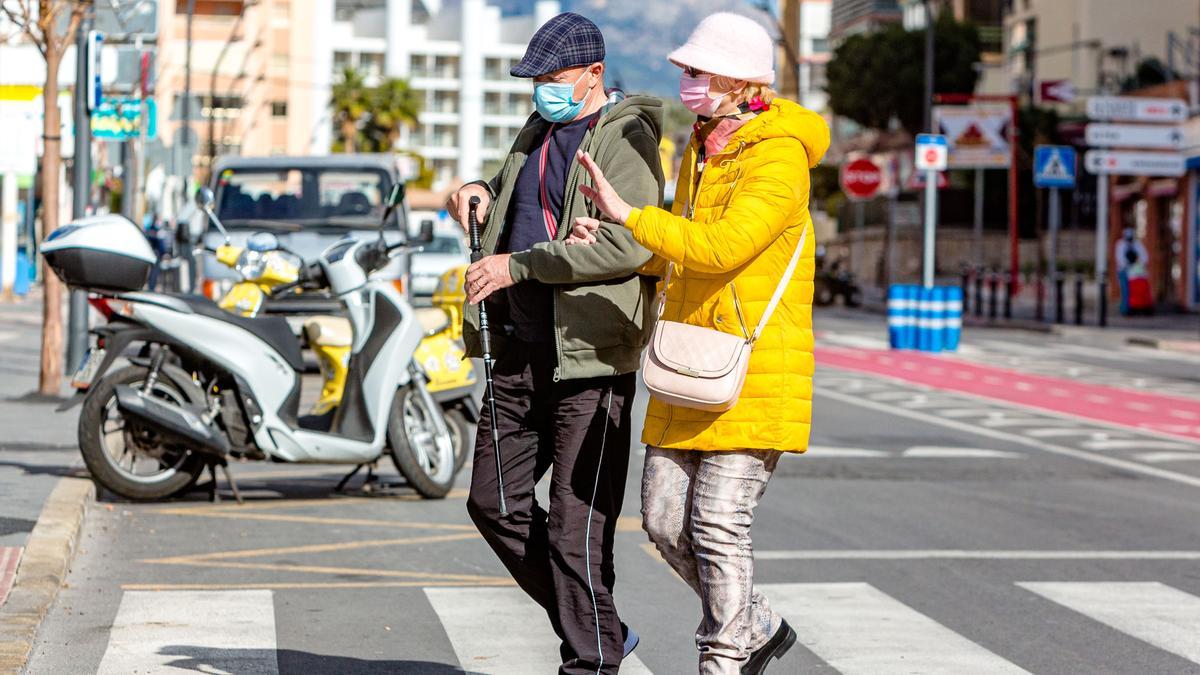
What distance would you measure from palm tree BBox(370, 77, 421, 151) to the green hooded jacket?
95.1 m

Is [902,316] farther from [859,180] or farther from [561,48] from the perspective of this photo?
[561,48]

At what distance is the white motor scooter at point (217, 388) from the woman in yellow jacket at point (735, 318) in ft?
15.9

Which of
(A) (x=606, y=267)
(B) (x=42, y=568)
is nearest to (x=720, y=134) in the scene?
(A) (x=606, y=267)

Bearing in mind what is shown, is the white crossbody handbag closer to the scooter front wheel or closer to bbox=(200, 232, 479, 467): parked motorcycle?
the scooter front wheel

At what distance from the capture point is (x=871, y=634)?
695 cm

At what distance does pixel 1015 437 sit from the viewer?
1525 cm

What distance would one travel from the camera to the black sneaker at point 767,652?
5.19 meters

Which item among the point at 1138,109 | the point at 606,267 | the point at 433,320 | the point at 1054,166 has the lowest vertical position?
the point at 433,320

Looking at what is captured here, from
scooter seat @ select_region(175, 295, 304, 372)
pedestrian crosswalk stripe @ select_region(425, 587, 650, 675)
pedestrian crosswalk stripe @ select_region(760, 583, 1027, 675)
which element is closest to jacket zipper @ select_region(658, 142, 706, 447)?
pedestrian crosswalk stripe @ select_region(425, 587, 650, 675)

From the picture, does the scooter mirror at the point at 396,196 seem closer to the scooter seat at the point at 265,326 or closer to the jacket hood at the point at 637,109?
the scooter seat at the point at 265,326

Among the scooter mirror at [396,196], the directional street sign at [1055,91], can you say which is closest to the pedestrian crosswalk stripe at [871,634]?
the scooter mirror at [396,196]

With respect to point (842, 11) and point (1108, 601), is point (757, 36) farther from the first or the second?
point (842, 11)

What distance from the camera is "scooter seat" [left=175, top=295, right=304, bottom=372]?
32.2 feet

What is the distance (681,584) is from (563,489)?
3049 millimetres
